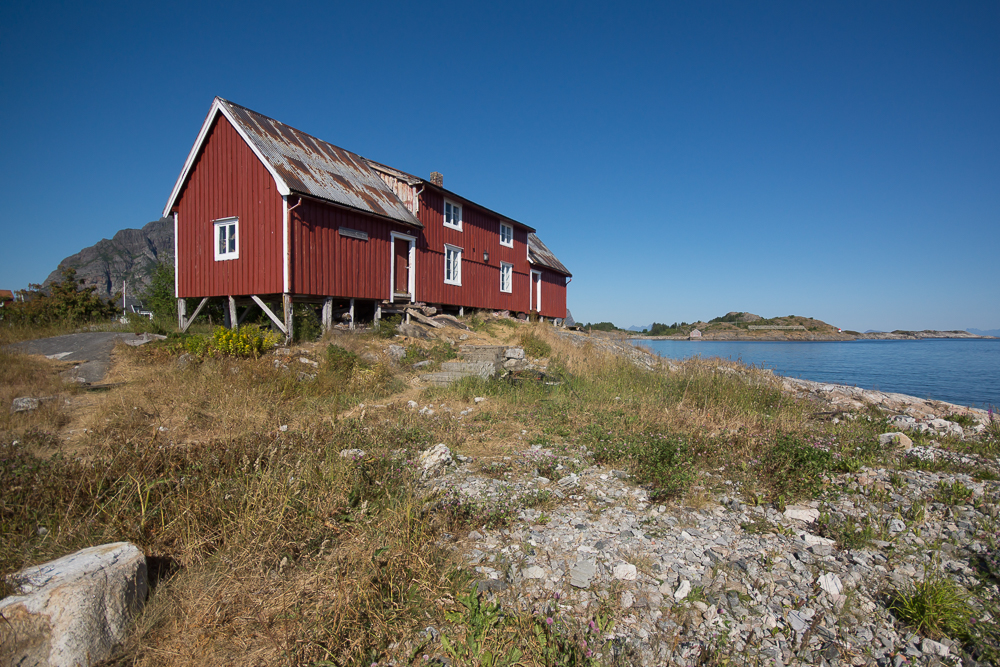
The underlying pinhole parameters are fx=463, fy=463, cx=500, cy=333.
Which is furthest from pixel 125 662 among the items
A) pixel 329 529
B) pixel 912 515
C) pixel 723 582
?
pixel 912 515

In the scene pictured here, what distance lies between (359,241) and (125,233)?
764 ft

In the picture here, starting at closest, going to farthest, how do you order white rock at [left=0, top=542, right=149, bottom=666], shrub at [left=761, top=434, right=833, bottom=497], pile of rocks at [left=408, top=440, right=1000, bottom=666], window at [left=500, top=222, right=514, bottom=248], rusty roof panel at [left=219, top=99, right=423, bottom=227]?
white rock at [left=0, top=542, right=149, bottom=666]
pile of rocks at [left=408, top=440, right=1000, bottom=666]
shrub at [left=761, top=434, right=833, bottom=497]
rusty roof panel at [left=219, top=99, right=423, bottom=227]
window at [left=500, top=222, right=514, bottom=248]

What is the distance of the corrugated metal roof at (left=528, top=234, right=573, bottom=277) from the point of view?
26.9m

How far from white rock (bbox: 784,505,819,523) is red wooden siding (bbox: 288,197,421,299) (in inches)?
498

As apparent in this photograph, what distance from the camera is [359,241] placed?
15.3m

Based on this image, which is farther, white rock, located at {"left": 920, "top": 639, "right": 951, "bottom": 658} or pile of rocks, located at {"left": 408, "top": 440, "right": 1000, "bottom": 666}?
pile of rocks, located at {"left": 408, "top": 440, "right": 1000, "bottom": 666}

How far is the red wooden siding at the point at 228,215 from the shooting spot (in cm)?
1335

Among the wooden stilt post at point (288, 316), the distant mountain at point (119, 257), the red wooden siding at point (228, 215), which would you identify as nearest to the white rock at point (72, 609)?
the wooden stilt post at point (288, 316)

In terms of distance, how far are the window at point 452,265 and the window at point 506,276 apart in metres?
3.72

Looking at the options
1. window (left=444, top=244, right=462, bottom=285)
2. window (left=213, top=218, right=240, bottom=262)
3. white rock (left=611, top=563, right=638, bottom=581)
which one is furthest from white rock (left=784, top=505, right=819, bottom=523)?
window (left=444, top=244, right=462, bottom=285)

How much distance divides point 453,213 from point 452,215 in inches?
5.0

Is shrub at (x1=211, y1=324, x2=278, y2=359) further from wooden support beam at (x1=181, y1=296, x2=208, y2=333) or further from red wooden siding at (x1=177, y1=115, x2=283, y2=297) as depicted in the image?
wooden support beam at (x1=181, y1=296, x2=208, y2=333)

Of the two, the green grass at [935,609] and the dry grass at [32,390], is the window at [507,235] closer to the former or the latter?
the dry grass at [32,390]

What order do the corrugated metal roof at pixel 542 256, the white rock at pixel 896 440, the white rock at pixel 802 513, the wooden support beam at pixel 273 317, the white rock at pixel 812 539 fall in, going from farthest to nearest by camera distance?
the corrugated metal roof at pixel 542 256
the wooden support beam at pixel 273 317
the white rock at pixel 896 440
the white rock at pixel 802 513
the white rock at pixel 812 539
